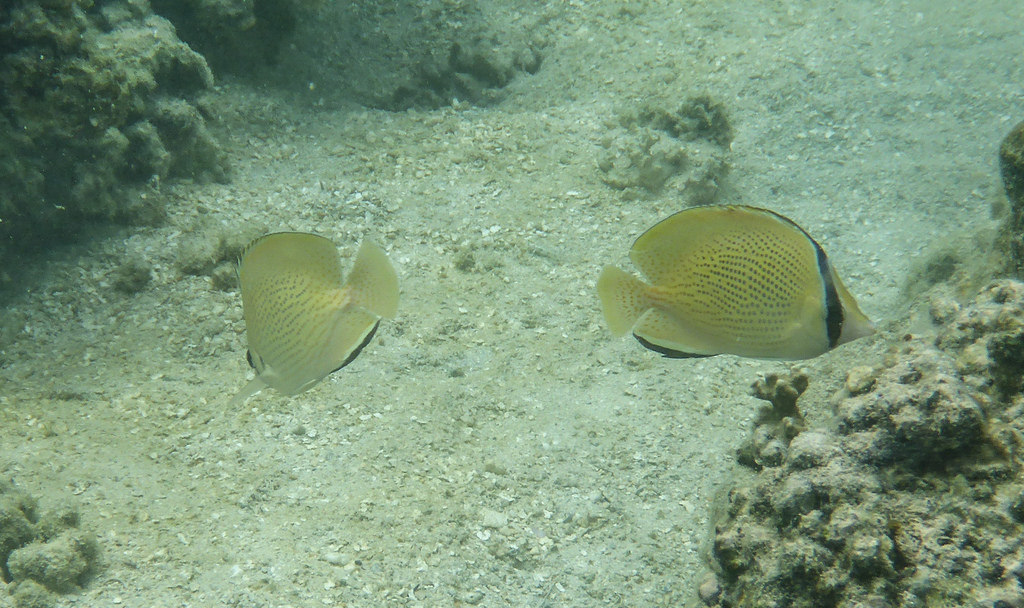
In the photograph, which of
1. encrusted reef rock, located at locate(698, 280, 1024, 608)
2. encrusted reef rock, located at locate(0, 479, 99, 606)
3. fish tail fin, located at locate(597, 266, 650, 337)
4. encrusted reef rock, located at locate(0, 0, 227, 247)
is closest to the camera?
encrusted reef rock, located at locate(698, 280, 1024, 608)

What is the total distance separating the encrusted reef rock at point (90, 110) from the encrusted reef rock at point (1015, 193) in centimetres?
571

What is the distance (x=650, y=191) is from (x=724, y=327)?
13.4 feet

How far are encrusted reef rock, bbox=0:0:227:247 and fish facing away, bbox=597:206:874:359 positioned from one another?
4.47 meters

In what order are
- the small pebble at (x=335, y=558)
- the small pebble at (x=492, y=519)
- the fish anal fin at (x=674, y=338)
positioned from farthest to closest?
1. the small pebble at (x=492, y=519)
2. the small pebble at (x=335, y=558)
3. the fish anal fin at (x=674, y=338)

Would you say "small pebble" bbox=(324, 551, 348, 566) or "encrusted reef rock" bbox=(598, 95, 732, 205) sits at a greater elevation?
"encrusted reef rock" bbox=(598, 95, 732, 205)

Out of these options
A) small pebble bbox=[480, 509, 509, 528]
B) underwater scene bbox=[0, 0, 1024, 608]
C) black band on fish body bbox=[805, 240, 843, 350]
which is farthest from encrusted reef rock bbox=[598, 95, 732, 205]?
black band on fish body bbox=[805, 240, 843, 350]

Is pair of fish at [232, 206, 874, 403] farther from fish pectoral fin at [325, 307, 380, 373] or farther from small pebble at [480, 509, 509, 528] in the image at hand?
small pebble at [480, 509, 509, 528]

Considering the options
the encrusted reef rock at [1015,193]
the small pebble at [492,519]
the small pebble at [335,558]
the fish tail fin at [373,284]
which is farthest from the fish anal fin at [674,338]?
the small pebble at [335,558]

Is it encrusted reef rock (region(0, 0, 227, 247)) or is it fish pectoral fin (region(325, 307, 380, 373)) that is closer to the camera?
fish pectoral fin (region(325, 307, 380, 373))

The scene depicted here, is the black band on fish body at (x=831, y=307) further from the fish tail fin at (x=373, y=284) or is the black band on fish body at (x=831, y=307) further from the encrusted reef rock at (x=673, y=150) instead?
the encrusted reef rock at (x=673, y=150)

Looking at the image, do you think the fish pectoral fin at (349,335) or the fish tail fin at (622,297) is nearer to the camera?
the fish pectoral fin at (349,335)

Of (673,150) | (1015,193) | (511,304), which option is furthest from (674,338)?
(673,150)

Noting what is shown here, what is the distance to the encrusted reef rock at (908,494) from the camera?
64.2 inches

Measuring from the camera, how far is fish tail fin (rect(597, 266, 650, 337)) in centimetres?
219
